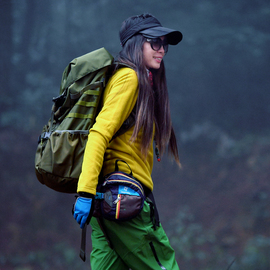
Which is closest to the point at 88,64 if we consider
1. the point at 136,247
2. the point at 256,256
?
the point at 136,247

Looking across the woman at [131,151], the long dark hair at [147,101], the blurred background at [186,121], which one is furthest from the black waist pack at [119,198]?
the blurred background at [186,121]

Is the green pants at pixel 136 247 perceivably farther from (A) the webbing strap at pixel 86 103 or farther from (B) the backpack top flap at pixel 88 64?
(B) the backpack top flap at pixel 88 64

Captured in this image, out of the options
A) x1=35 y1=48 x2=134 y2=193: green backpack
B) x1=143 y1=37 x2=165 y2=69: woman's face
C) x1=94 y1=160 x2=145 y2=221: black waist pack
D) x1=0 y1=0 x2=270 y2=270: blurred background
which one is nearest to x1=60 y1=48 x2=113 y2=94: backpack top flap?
x1=35 y1=48 x2=134 y2=193: green backpack

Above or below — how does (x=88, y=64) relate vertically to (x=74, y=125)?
above

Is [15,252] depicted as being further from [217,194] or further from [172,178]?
[217,194]

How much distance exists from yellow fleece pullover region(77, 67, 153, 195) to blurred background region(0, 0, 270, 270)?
1.41 meters

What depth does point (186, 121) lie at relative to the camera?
9.08ft

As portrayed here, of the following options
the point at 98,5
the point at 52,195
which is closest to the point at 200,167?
the point at 52,195

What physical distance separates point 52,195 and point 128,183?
161 centimetres

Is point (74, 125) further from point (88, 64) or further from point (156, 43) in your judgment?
point (156, 43)

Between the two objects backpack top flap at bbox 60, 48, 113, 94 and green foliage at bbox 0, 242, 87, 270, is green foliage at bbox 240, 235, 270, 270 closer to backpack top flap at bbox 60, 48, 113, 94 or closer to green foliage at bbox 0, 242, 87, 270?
green foliage at bbox 0, 242, 87, 270

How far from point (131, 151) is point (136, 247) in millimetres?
351

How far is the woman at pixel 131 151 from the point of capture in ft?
4.09

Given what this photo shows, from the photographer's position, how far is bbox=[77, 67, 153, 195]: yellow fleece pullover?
1.20 meters
